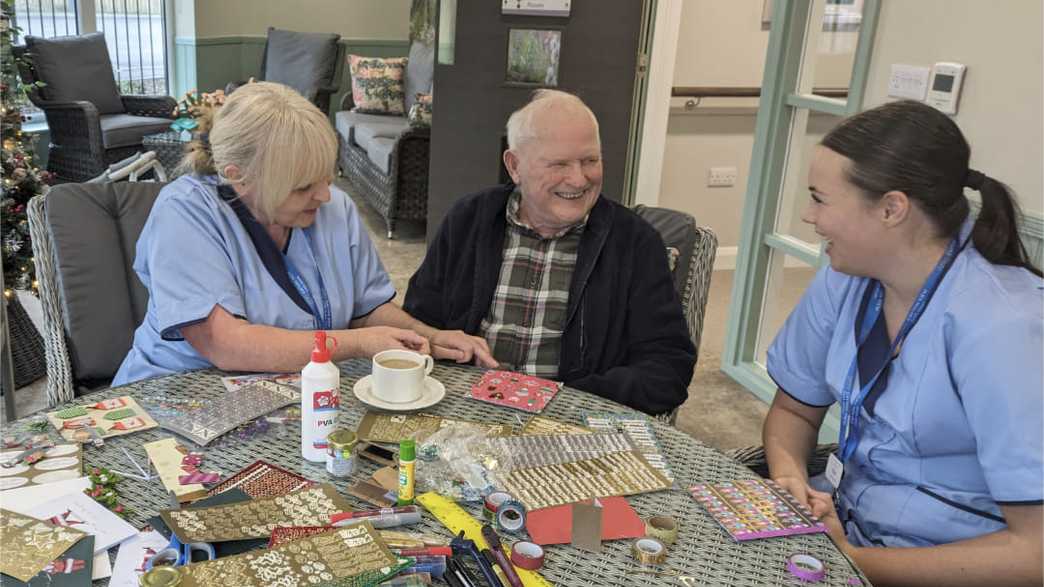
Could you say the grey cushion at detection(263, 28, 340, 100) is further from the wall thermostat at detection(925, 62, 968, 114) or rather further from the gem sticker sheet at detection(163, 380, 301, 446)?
the gem sticker sheet at detection(163, 380, 301, 446)

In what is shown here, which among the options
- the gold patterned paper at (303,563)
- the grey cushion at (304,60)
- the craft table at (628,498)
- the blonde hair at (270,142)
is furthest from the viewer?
the grey cushion at (304,60)

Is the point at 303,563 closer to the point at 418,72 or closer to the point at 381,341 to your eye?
the point at 381,341

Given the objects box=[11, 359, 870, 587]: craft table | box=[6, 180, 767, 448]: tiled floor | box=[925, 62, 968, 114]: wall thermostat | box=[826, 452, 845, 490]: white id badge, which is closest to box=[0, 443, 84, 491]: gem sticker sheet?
box=[11, 359, 870, 587]: craft table

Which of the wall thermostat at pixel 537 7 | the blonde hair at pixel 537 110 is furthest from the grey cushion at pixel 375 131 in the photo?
the blonde hair at pixel 537 110

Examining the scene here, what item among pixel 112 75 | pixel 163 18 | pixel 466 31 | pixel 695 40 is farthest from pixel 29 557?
pixel 163 18

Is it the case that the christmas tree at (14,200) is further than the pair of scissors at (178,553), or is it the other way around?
the christmas tree at (14,200)

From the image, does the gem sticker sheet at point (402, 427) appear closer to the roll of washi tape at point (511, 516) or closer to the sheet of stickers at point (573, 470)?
the sheet of stickers at point (573, 470)

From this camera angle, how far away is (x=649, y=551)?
3.44ft

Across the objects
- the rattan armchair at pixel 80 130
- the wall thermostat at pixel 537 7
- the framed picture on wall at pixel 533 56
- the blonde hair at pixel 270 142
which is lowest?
the rattan armchair at pixel 80 130

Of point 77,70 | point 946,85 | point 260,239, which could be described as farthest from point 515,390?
point 77,70

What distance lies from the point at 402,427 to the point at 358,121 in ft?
15.7

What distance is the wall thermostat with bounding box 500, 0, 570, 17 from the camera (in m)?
3.63

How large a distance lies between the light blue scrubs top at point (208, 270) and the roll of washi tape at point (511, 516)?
0.70 meters

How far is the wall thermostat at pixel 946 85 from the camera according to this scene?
2.31m
